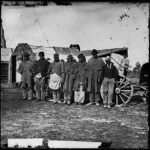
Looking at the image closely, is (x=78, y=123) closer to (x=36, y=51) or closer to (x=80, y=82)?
(x=80, y=82)

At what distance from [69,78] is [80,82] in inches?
17.9

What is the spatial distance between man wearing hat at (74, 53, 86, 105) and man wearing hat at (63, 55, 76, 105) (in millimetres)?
157

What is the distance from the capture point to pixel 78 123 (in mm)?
7207

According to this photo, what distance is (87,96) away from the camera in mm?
11602

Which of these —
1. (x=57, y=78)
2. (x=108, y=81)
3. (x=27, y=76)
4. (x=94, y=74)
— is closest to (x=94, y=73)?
(x=94, y=74)

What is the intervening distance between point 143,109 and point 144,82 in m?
1.13

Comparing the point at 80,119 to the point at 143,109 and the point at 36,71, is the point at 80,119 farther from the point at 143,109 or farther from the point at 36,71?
the point at 36,71

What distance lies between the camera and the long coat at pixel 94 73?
33.0ft

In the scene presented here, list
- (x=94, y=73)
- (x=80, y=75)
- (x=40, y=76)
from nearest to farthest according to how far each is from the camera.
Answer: (x=94, y=73)
(x=80, y=75)
(x=40, y=76)

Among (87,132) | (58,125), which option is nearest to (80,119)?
(58,125)

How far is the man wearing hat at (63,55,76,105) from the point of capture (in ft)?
35.2

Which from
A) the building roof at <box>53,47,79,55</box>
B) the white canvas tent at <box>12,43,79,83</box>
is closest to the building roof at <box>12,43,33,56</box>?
the white canvas tent at <box>12,43,79,83</box>

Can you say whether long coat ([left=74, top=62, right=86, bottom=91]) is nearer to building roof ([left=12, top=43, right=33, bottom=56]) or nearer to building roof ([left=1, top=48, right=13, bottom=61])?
building roof ([left=12, top=43, right=33, bottom=56])

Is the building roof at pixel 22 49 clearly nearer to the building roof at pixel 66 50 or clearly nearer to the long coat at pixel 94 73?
the building roof at pixel 66 50
